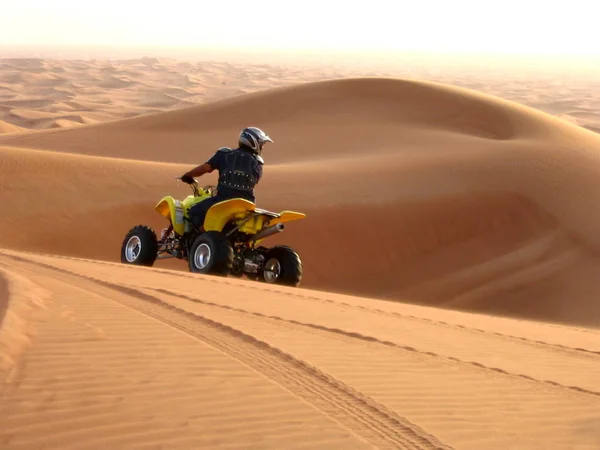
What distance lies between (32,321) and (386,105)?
26.2 meters

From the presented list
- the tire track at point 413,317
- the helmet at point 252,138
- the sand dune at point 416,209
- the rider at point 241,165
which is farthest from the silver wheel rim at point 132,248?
the sand dune at point 416,209

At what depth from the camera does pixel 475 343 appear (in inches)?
285

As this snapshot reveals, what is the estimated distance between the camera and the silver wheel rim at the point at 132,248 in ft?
35.3

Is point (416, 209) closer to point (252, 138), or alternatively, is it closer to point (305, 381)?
point (252, 138)

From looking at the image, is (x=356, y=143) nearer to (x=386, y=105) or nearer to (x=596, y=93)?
(x=386, y=105)

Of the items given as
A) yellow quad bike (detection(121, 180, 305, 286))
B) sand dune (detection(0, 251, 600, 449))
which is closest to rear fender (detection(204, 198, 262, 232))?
yellow quad bike (detection(121, 180, 305, 286))

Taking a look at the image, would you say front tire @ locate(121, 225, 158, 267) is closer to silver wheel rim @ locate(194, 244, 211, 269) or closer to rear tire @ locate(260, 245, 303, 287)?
silver wheel rim @ locate(194, 244, 211, 269)

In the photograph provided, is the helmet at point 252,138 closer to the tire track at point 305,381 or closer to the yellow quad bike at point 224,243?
the yellow quad bike at point 224,243

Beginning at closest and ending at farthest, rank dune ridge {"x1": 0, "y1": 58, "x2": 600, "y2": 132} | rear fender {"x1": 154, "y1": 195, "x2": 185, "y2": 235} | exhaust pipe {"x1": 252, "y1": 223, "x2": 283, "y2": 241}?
exhaust pipe {"x1": 252, "y1": 223, "x2": 283, "y2": 241}
rear fender {"x1": 154, "y1": 195, "x2": 185, "y2": 235}
dune ridge {"x1": 0, "y1": 58, "x2": 600, "y2": 132}

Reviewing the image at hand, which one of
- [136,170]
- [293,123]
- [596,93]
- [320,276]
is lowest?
[320,276]

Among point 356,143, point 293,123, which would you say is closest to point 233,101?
point 293,123

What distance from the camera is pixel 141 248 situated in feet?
A: 35.0

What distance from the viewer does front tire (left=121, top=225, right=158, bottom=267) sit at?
10656 millimetres

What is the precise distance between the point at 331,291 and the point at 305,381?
874 centimetres
